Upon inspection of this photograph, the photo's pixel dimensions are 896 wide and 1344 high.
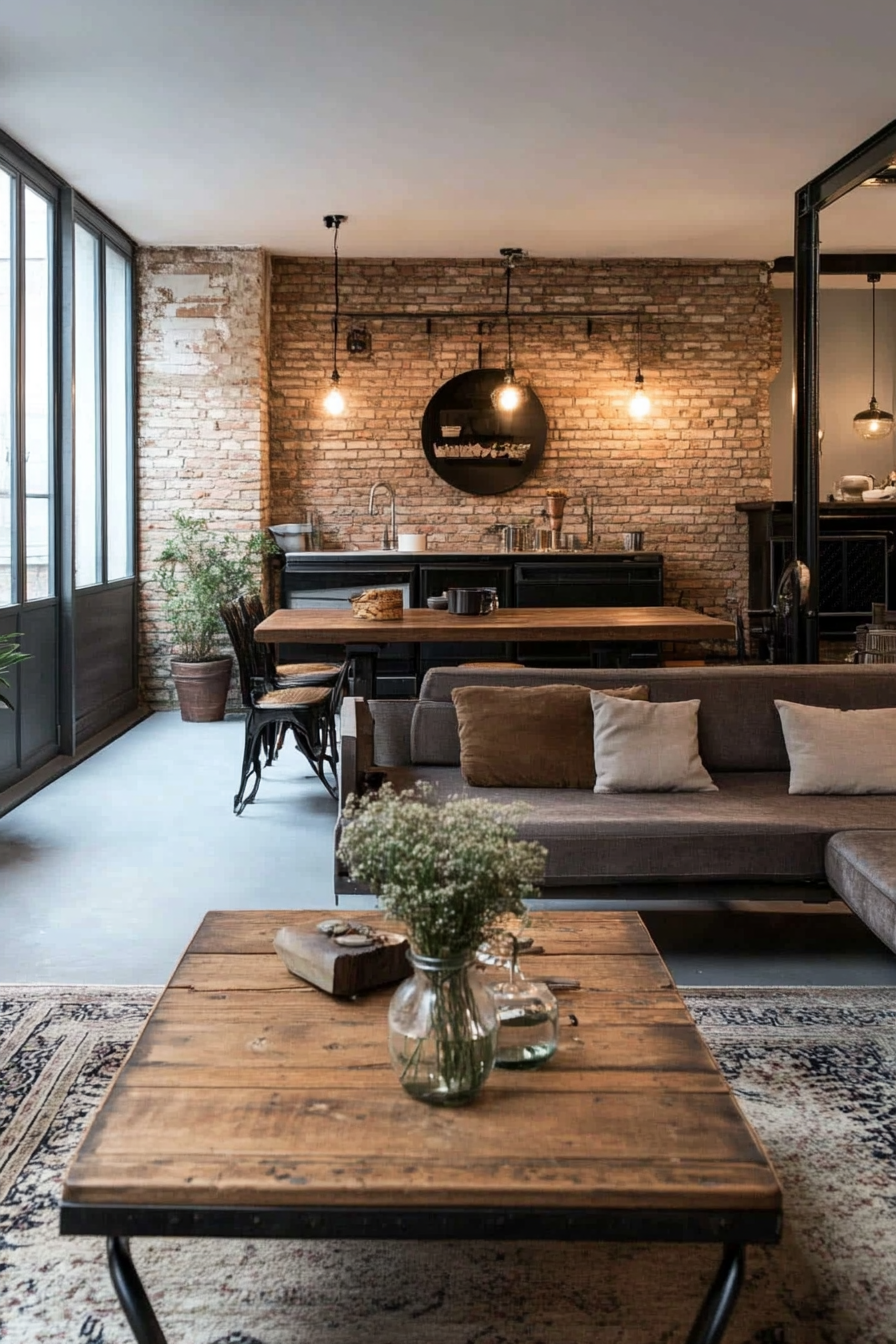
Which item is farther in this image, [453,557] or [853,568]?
[853,568]

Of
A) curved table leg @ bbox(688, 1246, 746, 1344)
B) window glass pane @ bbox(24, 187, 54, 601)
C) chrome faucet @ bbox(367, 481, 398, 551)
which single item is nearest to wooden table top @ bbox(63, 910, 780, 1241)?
curved table leg @ bbox(688, 1246, 746, 1344)

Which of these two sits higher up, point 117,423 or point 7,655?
point 117,423

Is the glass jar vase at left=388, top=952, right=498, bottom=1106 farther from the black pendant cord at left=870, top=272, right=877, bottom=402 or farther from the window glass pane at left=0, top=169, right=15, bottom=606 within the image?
the black pendant cord at left=870, top=272, right=877, bottom=402

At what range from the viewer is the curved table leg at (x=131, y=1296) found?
182 cm

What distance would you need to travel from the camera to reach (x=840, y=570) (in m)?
9.90

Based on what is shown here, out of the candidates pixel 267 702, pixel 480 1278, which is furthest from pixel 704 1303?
pixel 267 702

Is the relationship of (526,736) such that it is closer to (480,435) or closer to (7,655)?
(7,655)

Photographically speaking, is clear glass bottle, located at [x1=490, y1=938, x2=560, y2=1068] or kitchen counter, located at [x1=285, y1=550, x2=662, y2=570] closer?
clear glass bottle, located at [x1=490, y1=938, x2=560, y2=1068]

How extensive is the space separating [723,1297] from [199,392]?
7893 millimetres

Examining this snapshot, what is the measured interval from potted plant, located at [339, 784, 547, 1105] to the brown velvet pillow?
228cm

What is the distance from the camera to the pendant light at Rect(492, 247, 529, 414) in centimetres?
892

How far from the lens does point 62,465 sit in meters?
7.04

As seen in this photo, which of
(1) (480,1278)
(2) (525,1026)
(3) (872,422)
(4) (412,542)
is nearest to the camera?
(2) (525,1026)

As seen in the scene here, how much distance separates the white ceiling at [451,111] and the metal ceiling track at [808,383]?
0.20 meters
